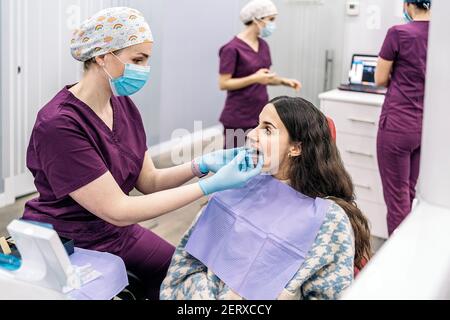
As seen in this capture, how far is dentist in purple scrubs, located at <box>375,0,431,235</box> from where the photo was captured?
96.6 inches

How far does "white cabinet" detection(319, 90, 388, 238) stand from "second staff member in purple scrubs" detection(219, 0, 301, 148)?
10.9 inches

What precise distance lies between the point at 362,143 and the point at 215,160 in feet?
5.30

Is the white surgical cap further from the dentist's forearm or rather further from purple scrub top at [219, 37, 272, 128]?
the dentist's forearm

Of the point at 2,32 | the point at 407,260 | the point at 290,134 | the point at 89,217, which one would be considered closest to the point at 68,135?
the point at 89,217

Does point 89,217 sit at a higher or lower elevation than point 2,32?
lower

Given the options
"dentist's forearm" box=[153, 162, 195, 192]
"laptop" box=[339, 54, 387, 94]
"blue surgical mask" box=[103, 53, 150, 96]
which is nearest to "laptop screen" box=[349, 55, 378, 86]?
"laptop" box=[339, 54, 387, 94]

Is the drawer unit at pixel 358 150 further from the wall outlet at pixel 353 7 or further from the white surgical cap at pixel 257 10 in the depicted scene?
the wall outlet at pixel 353 7

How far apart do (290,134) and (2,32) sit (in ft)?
6.47

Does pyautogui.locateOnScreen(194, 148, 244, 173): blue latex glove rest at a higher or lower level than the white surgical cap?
lower

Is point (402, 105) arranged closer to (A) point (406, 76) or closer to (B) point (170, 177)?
(A) point (406, 76)

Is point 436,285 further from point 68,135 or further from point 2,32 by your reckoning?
point 2,32

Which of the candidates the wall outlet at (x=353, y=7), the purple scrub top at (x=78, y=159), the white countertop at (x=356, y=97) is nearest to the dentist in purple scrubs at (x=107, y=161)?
the purple scrub top at (x=78, y=159)
